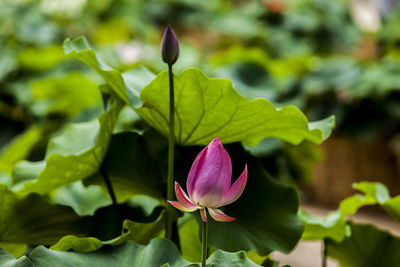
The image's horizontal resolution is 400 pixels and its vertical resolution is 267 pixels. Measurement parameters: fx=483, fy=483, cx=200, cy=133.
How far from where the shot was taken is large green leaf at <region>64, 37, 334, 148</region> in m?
0.68

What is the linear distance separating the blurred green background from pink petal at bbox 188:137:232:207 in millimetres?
585

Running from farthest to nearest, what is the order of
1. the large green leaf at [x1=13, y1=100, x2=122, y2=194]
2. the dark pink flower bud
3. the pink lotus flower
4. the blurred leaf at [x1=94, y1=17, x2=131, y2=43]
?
1. the blurred leaf at [x1=94, y1=17, x2=131, y2=43]
2. the large green leaf at [x1=13, y1=100, x2=122, y2=194]
3. the dark pink flower bud
4. the pink lotus flower

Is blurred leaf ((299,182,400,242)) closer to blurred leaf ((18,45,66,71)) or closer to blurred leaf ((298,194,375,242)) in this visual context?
blurred leaf ((298,194,375,242))

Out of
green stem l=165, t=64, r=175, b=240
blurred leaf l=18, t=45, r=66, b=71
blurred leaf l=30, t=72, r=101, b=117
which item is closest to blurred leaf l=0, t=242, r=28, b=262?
green stem l=165, t=64, r=175, b=240

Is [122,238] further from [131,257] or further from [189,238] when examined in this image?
[189,238]

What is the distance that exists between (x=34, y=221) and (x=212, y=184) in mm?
391

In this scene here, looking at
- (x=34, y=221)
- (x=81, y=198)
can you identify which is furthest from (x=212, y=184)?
(x=81, y=198)

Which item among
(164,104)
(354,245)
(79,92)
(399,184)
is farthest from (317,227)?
(399,184)

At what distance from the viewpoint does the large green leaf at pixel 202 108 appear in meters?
0.68

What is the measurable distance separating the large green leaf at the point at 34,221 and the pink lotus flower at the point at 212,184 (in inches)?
13.1

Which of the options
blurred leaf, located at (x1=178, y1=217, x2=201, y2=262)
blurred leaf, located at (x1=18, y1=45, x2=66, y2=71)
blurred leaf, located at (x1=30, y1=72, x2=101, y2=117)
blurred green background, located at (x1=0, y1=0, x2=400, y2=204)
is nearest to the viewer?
blurred leaf, located at (x1=178, y1=217, x2=201, y2=262)

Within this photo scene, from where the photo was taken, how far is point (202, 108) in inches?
28.0

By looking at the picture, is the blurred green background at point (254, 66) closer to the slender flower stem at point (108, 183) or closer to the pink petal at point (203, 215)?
the slender flower stem at point (108, 183)

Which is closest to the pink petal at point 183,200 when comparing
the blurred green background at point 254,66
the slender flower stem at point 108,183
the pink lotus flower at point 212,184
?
the pink lotus flower at point 212,184
